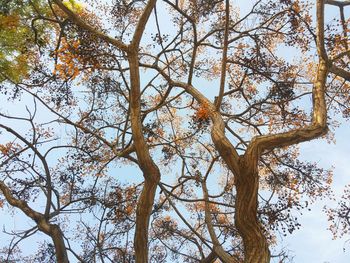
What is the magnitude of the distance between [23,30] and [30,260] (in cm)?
647

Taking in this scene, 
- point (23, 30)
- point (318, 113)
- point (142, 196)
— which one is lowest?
point (142, 196)

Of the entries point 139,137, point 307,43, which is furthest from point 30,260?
point 307,43

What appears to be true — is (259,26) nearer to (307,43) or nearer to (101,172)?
(307,43)

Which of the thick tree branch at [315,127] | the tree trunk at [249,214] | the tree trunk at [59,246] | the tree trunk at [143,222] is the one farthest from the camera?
the tree trunk at [59,246]

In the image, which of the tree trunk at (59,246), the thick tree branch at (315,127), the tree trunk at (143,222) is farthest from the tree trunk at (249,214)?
the tree trunk at (59,246)

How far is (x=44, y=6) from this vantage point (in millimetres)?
11891

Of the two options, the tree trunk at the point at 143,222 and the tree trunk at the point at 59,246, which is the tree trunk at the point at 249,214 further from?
the tree trunk at the point at 59,246

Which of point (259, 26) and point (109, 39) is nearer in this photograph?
point (109, 39)

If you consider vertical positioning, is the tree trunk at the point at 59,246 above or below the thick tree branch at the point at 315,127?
below

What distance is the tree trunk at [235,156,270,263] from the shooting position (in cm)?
552

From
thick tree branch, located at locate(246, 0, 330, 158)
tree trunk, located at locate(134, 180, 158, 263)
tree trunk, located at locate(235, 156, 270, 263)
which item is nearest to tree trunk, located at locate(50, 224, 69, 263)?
tree trunk, located at locate(134, 180, 158, 263)

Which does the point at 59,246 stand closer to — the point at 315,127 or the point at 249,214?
the point at 249,214

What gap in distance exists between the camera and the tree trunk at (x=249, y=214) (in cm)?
552

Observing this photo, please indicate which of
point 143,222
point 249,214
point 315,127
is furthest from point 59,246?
point 315,127
